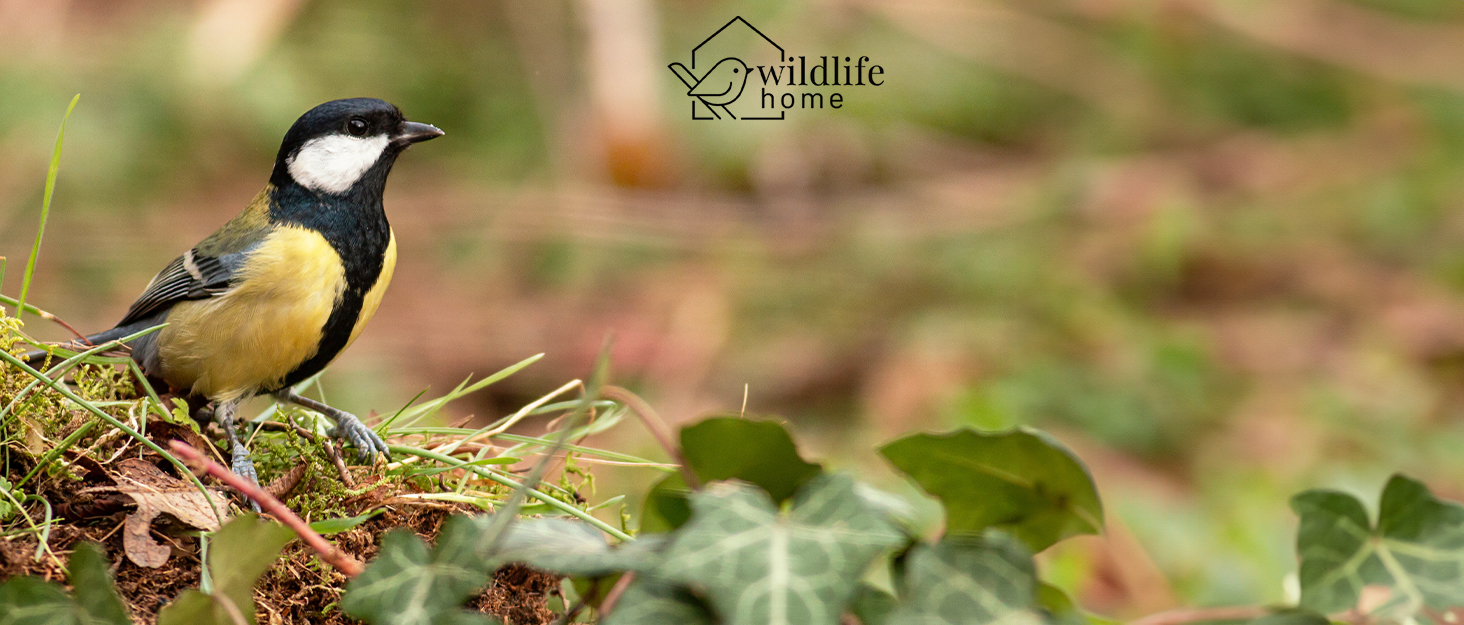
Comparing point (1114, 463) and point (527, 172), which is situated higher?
point (527, 172)

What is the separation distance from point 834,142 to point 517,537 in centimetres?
623

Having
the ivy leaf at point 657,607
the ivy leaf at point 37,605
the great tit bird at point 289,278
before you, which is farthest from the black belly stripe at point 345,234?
the ivy leaf at point 657,607

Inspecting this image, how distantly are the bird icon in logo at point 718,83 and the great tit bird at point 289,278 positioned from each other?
13.5 ft

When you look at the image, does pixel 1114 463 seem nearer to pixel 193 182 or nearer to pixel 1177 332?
pixel 1177 332

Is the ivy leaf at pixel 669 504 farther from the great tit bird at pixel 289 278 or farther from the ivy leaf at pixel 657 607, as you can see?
the great tit bird at pixel 289 278

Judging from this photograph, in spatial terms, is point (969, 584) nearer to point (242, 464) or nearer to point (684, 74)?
point (242, 464)

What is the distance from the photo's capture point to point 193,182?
623cm

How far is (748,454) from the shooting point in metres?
0.98

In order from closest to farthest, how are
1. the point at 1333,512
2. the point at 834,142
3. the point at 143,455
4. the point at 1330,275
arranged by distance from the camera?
the point at 1333,512, the point at 143,455, the point at 1330,275, the point at 834,142

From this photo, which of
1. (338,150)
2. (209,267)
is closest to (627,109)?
(338,150)

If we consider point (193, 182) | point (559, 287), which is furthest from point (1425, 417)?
point (193, 182)

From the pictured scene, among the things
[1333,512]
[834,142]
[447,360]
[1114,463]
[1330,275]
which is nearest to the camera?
[1333,512]

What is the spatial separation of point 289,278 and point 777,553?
1558 millimetres

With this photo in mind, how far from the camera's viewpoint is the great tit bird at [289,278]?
204cm
